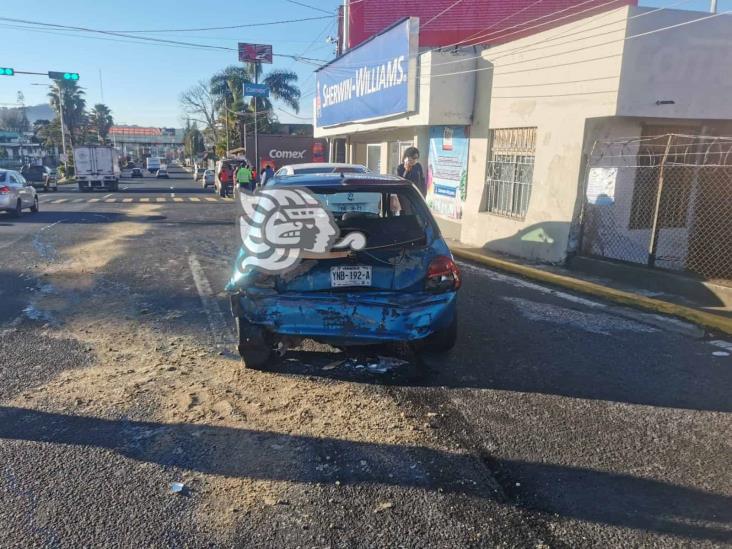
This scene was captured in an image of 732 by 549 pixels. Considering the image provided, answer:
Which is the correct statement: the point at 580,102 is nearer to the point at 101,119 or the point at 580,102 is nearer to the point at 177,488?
the point at 177,488

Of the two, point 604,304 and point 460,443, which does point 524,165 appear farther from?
point 460,443

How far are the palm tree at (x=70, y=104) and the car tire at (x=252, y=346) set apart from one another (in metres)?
78.6

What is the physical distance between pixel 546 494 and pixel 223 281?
6.27m

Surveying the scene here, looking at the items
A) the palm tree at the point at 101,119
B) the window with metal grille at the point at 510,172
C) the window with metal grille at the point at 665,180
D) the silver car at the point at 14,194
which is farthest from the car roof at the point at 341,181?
the palm tree at the point at 101,119

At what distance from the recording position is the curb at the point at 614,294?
6.38 metres

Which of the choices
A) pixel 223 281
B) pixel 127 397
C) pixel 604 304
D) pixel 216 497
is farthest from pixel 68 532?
pixel 604 304

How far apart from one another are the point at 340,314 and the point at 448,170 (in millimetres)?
10000

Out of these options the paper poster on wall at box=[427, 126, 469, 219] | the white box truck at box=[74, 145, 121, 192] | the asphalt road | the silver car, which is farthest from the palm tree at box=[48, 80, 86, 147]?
the asphalt road

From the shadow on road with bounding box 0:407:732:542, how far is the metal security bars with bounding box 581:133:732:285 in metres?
6.75

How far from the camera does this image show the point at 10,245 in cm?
1176

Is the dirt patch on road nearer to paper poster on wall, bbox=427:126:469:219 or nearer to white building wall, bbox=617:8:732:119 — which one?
white building wall, bbox=617:8:732:119

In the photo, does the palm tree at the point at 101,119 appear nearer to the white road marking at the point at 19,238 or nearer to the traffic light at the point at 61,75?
the traffic light at the point at 61,75

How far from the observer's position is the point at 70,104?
74.9m

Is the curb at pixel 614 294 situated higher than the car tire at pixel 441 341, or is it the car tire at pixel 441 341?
the car tire at pixel 441 341
